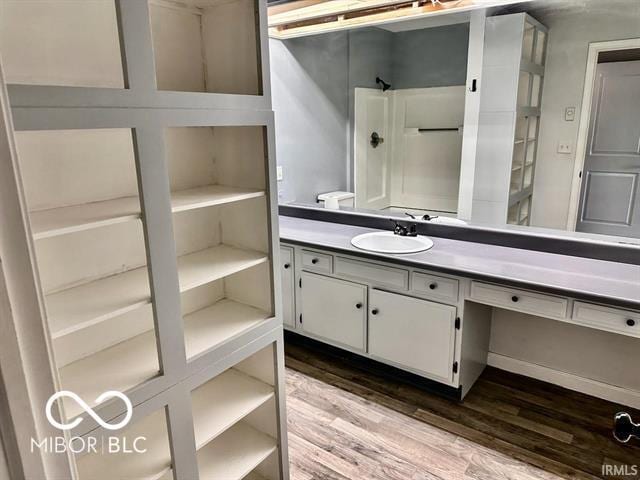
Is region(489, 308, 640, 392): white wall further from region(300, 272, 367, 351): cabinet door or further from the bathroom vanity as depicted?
region(300, 272, 367, 351): cabinet door

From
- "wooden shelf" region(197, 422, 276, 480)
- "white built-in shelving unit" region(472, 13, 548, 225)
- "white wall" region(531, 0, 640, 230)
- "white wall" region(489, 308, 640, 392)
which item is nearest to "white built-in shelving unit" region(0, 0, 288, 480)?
"wooden shelf" region(197, 422, 276, 480)

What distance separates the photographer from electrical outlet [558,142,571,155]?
3.50 meters

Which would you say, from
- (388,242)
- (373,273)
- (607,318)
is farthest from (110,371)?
(607,318)

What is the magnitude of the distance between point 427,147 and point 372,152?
0.50m

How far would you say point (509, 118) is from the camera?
331 cm

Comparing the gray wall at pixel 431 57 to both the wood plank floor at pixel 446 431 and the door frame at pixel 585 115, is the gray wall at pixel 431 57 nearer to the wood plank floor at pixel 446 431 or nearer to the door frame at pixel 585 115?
the door frame at pixel 585 115

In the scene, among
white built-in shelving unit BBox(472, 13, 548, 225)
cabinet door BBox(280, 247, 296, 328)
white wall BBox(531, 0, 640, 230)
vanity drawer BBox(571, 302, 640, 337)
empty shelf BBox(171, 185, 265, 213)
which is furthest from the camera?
white built-in shelving unit BBox(472, 13, 548, 225)

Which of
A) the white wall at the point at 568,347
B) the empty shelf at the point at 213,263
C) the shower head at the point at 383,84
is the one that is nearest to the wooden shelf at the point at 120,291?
the empty shelf at the point at 213,263

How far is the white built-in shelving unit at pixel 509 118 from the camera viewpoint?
126 inches

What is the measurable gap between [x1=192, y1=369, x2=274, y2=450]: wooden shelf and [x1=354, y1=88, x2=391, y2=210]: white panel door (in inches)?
98.6

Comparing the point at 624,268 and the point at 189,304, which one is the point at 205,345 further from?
the point at 624,268

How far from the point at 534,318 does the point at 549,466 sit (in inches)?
32.9

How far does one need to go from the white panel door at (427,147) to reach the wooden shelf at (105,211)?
8.48 feet

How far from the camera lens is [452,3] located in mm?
2629
